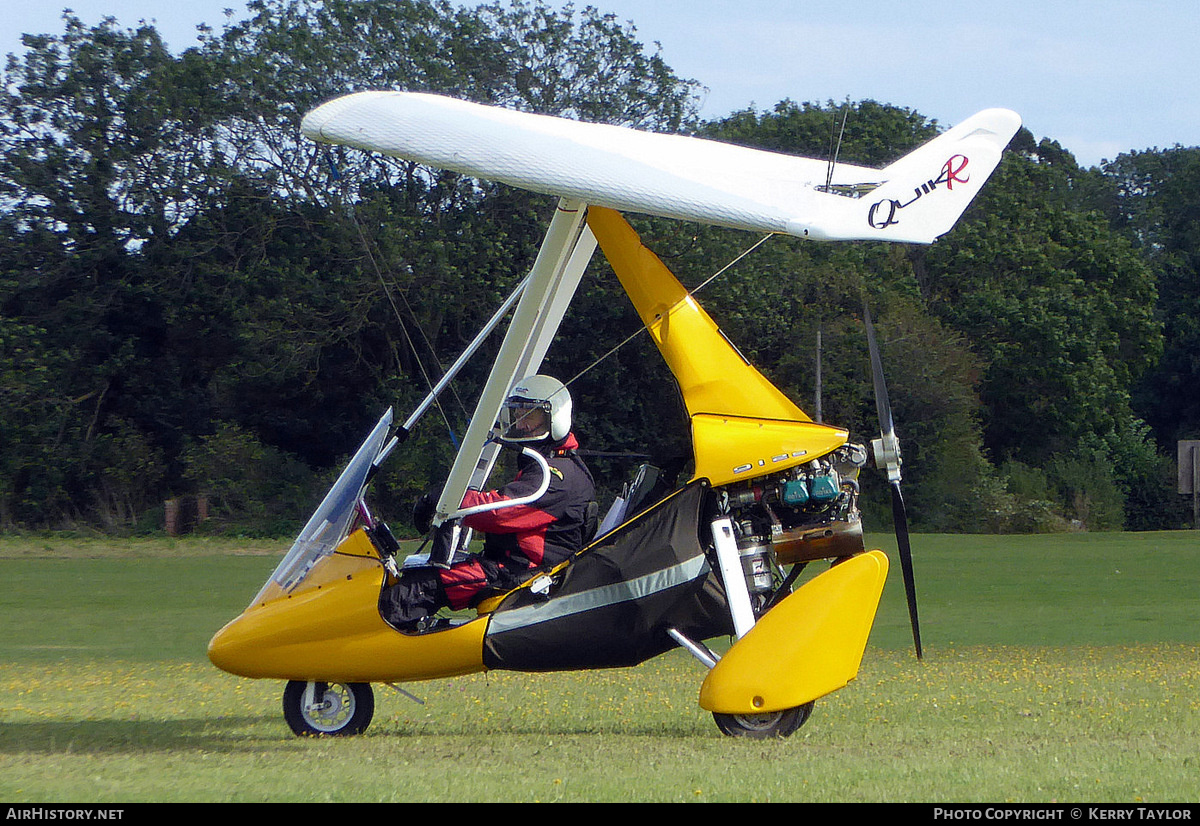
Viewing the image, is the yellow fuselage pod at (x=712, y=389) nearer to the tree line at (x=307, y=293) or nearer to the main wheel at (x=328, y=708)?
the main wheel at (x=328, y=708)

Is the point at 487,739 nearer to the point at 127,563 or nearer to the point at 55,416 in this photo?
the point at 127,563

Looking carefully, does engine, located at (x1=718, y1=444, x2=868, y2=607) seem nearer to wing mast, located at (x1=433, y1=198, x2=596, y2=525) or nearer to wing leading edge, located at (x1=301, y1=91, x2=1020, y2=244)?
wing leading edge, located at (x1=301, y1=91, x2=1020, y2=244)

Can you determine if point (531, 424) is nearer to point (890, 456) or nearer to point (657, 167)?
point (657, 167)

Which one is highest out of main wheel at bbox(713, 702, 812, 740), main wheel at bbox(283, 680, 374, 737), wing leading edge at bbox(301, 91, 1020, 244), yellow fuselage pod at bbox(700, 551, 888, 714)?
wing leading edge at bbox(301, 91, 1020, 244)

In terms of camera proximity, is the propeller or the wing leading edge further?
the propeller

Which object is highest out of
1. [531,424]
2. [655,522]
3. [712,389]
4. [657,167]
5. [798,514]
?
[657,167]

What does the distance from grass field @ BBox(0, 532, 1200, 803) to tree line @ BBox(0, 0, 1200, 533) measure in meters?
19.1

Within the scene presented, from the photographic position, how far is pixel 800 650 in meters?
7.05

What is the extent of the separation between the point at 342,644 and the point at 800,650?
2.65 metres

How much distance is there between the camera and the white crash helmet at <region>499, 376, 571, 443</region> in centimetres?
770

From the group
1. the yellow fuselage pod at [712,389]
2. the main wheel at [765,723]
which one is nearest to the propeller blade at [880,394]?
the yellow fuselage pod at [712,389]

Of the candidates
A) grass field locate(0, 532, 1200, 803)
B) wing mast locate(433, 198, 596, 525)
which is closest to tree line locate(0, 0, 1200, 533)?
grass field locate(0, 532, 1200, 803)

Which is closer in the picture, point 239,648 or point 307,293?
point 239,648

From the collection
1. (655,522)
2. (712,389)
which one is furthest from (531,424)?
(712,389)
